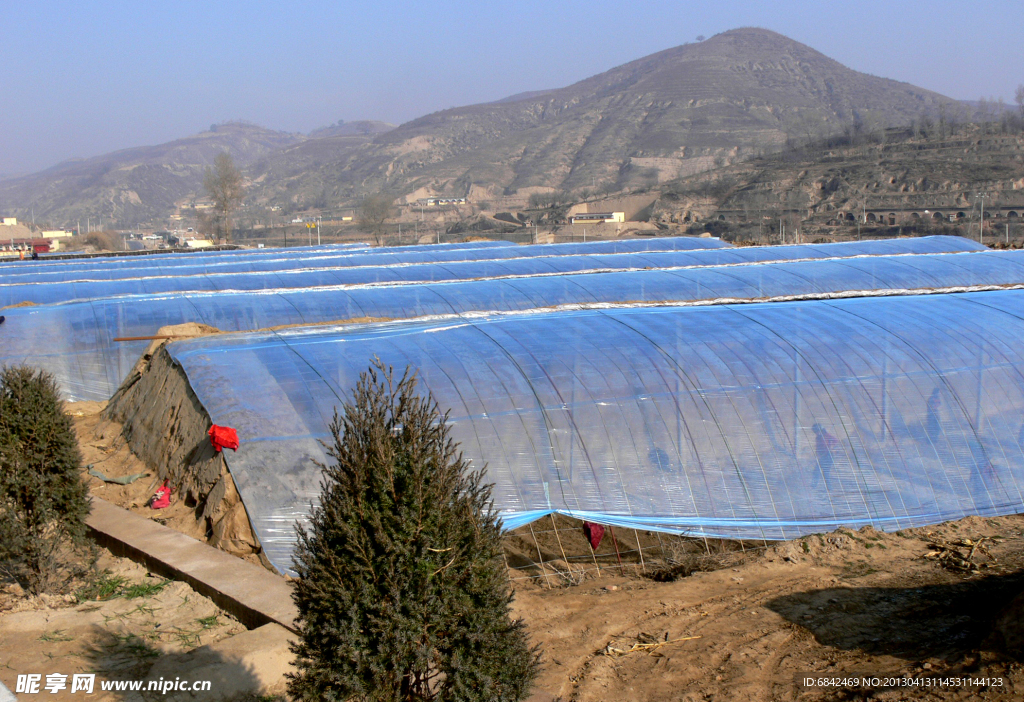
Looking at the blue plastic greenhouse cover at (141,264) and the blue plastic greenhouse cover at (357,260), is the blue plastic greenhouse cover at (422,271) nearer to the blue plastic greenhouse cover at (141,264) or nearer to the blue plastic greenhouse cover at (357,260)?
the blue plastic greenhouse cover at (357,260)

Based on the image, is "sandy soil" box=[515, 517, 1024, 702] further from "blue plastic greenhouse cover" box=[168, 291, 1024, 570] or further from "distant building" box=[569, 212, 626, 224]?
"distant building" box=[569, 212, 626, 224]

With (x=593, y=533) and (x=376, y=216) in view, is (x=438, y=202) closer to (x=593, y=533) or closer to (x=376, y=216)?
(x=376, y=216)

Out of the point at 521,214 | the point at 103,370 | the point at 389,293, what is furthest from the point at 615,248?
the point at 521,214

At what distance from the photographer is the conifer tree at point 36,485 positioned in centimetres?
842

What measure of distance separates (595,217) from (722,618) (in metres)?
78.5

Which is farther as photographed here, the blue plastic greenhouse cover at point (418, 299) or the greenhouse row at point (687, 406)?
the blue plastic greenhouse cover at point (418, 299)

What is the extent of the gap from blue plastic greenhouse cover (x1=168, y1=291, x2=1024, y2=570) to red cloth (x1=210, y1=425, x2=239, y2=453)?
0.63 ft

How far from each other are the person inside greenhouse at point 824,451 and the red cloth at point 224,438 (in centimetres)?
837

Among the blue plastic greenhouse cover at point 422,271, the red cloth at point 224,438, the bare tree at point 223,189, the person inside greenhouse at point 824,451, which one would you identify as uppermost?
the bare tree at point 223,189

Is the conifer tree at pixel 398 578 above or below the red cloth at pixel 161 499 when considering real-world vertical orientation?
above

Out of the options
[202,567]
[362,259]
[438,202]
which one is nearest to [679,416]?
[202,567]

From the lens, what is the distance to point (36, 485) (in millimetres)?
8555

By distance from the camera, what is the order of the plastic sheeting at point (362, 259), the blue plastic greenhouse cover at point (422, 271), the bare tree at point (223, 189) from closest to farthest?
the blue plastic greenhouse cover at point (422, 271) < the plastic sheeting at point (362, 259) < the bare tree at point (223, 189)

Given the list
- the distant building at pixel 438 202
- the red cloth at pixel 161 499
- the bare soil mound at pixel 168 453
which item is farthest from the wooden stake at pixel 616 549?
the distant building at pixel 438 202
